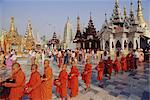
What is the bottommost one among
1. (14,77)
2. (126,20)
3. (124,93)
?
(124,93)

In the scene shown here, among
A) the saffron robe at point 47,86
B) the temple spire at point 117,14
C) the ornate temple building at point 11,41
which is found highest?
the temple spire at point 117,14

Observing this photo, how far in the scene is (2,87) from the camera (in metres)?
4.68

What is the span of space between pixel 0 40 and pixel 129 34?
13.9 meters

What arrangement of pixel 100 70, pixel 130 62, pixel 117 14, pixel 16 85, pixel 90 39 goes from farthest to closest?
pixel 117 14, pixel 90 39, pixel 130 62, pixel 100 70, pixel 16 85

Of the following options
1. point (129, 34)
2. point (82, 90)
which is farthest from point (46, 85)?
point (129, 34)

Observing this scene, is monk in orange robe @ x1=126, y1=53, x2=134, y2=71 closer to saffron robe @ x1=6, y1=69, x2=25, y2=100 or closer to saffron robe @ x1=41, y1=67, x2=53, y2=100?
saffron robe @ x1=41, y1=67, x2=53, y2=100

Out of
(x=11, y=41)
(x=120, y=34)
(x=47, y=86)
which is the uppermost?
(x=120, y=34)

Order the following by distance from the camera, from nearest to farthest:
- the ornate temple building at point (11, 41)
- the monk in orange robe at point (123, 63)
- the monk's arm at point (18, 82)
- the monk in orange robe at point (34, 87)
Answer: the monk's arm at point (18, 82), the monk in orange robe at point (34, 87), the monk in orange robe at point (123, 63), the ornate temple building at point (11, 41)

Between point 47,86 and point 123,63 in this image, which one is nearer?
point 47,86

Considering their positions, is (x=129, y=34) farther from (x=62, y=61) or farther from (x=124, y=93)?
(x=124, y=93)

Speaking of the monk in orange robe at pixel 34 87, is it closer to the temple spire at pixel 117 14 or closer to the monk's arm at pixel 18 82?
the monk's arm at pixel 18 82

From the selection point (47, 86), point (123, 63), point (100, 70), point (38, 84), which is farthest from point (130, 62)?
point (38, 84)

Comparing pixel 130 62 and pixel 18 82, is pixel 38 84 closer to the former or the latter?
pixel 18 82

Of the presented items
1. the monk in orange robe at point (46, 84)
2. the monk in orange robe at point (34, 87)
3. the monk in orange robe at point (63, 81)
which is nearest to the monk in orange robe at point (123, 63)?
the monk in orange robe at point (63, 81)
